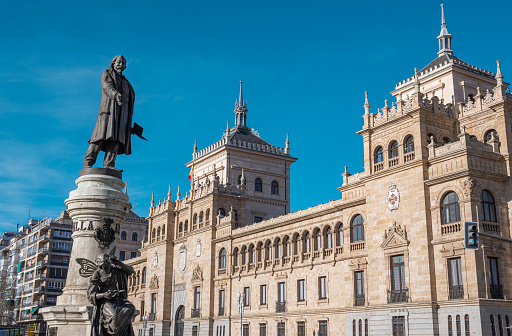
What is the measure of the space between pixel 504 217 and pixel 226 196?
104 ft

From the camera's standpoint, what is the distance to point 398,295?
3612 centimetres

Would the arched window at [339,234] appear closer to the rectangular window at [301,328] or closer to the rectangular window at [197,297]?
the rectangular window at [301,328]

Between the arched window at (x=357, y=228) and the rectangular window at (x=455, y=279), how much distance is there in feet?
27.3

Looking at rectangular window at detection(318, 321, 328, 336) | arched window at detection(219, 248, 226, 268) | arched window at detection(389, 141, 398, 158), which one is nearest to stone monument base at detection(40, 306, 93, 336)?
arched window at detection(389, 141, 398, 158)

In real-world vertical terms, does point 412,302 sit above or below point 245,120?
below

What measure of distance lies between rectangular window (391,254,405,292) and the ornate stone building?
65 millimetres

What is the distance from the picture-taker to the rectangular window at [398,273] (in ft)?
119

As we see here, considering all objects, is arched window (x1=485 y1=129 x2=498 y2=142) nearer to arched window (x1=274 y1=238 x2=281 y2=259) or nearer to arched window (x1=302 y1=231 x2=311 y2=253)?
arched window (x1=302 y1=231 x2=311 y2=253)

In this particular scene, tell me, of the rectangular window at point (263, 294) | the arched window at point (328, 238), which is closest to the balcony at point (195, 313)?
the rectangular window at point (263, 294)

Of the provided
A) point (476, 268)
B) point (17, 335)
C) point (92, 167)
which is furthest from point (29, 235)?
point (92, 167)

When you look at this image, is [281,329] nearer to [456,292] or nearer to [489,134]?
[456,292]

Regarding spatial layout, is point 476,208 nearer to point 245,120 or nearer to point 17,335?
point 245,120

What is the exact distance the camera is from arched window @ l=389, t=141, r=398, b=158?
127 ft

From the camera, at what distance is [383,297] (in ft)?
121
